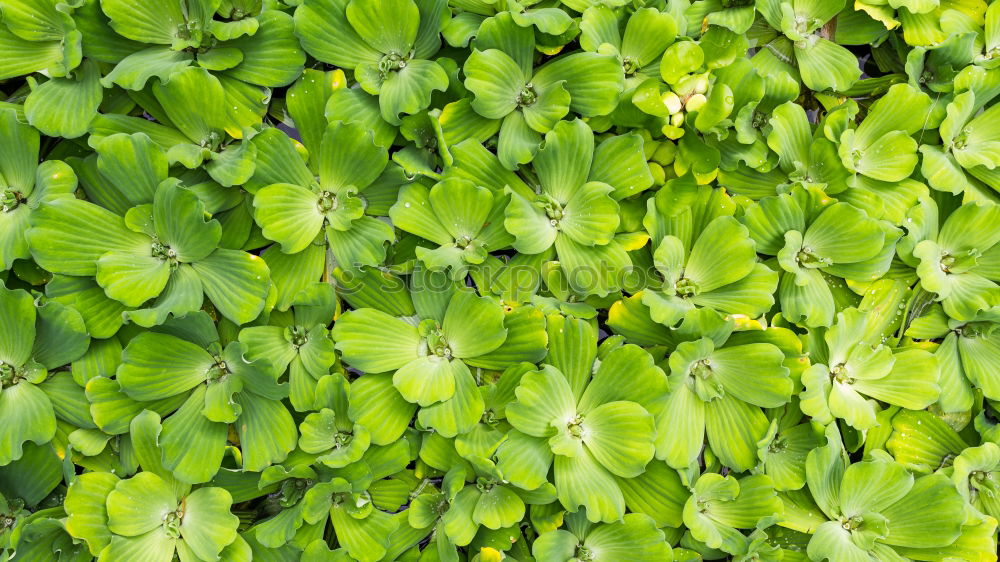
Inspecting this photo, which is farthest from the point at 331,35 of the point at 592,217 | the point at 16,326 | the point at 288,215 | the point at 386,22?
the point at 16,326

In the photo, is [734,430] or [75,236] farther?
[734,430]

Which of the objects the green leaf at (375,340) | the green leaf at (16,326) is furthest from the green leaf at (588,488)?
the green leaf at (16,326)

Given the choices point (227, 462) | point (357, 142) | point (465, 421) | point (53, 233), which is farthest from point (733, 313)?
point (53, 233)

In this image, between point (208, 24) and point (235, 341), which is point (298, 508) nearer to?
point (235, 341)

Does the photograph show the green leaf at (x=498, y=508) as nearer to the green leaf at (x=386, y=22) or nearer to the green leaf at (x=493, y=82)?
the green leaf at (x=493, y=82)

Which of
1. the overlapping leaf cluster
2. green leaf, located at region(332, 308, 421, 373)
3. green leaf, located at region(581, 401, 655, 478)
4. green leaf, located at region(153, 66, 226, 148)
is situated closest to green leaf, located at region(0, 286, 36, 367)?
the overlapping leaf cluster

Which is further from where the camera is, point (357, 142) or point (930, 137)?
point (930, 137)

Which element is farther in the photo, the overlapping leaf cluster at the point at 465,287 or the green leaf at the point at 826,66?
the green leaf at the point at 826,66

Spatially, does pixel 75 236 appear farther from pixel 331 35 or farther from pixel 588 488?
pixel 588 488
